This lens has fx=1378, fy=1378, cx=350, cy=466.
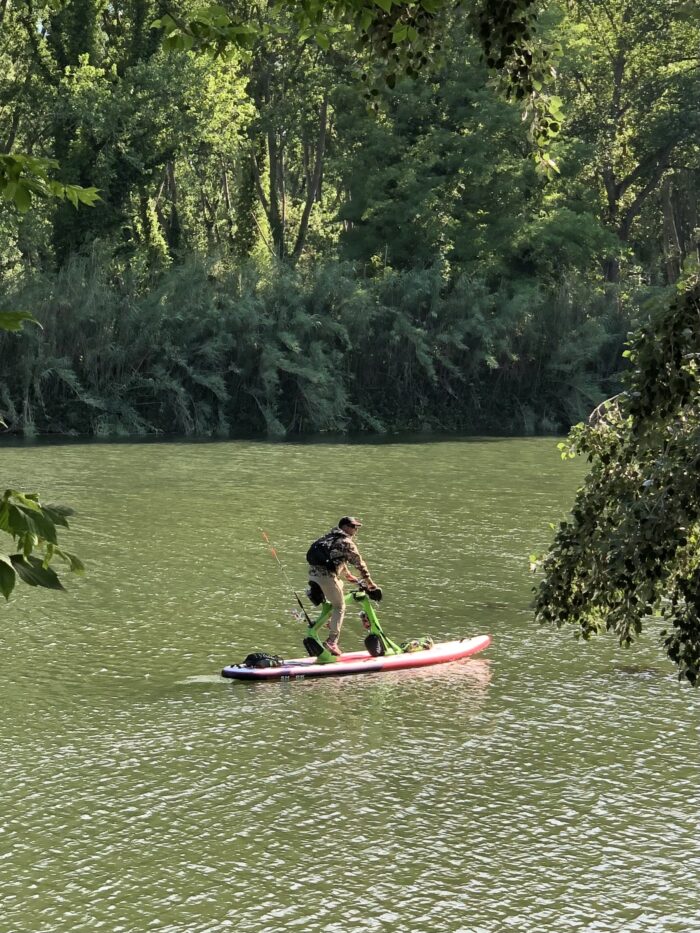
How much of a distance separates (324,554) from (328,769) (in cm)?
348

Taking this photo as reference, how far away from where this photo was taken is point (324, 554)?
1474 cm

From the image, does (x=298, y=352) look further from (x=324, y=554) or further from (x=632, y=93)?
(x=324, y=554)

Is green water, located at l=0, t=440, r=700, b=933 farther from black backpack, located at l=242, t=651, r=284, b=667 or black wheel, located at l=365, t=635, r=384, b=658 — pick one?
black wheel, located at l=365, t=635, r=384, b=658

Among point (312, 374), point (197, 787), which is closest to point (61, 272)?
point (312, 374)

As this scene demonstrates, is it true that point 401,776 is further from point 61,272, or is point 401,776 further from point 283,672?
point 61,272

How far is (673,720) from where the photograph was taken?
42.9 ft

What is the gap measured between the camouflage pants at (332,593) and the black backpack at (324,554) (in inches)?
3.8

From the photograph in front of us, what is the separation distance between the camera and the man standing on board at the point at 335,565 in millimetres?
14664

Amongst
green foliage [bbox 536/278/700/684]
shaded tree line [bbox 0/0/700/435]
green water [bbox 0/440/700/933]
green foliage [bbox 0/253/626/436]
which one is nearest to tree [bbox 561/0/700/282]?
shaded tree line [bbox 0/0/700/435]

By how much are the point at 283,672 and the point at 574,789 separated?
4.08m

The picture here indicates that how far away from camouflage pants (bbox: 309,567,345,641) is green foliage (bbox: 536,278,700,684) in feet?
24.8

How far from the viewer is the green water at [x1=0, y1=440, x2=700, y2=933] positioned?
9.21 meters

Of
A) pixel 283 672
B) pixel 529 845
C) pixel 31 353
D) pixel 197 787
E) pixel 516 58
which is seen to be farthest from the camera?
pixel 31 353

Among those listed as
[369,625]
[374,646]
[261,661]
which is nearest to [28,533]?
[261,661]
